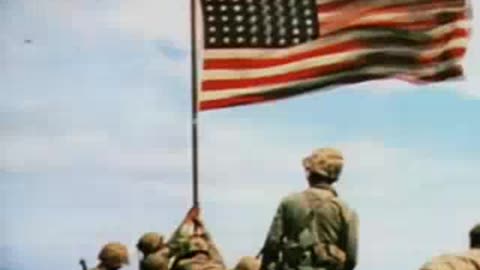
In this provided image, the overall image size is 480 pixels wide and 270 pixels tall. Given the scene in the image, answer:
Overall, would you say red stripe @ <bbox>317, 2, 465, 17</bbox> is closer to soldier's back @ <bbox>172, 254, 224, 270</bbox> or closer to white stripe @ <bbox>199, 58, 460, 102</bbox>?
white stripe @ <bbox>199, 58, 460, 102</bbox>

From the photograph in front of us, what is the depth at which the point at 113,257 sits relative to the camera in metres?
12.0

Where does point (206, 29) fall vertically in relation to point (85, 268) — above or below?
above

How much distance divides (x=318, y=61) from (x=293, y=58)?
19 cm

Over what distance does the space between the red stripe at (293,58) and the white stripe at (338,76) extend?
0.62 feet

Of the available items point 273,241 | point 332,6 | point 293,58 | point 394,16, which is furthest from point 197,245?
point 394,16

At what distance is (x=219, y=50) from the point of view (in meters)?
13.8

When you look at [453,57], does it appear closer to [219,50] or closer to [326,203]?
[219,50]

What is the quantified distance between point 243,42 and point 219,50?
0.19 meters

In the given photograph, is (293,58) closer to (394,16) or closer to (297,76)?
(297,76)

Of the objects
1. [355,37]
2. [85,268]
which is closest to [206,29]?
[355,37]

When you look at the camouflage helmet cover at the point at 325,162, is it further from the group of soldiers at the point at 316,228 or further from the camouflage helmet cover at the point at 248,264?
the camouflage helmet cover at the point at 248,264

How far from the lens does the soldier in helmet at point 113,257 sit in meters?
12.0

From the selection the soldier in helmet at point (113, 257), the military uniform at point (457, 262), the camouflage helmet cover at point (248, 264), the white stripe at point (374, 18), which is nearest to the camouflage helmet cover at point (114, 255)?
the soldier in helmet at point (113, 257)

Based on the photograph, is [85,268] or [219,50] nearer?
[85,268]
